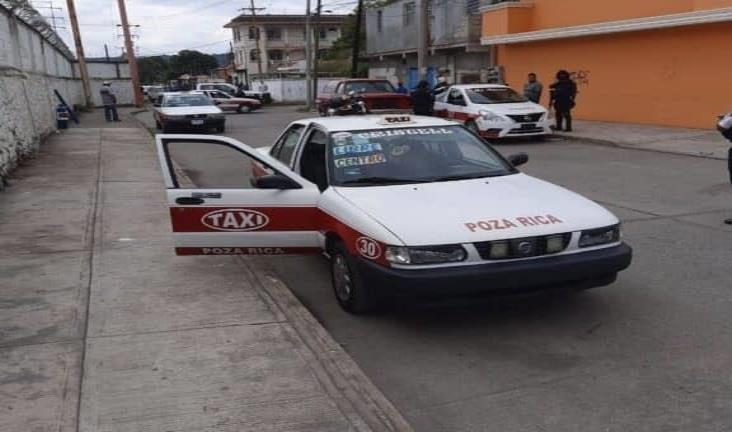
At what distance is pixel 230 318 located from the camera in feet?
15.2

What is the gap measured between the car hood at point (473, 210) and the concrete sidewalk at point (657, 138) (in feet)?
29.6

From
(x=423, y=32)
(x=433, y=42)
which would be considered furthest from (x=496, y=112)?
(x=433, y=42)

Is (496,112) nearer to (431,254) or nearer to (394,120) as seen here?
(394,120)

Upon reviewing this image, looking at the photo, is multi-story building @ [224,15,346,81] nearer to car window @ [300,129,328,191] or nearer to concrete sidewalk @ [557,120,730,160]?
concrete sidewalk @ [557,120,730,160]

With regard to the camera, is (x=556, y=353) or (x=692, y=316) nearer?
(x=556, y=353)

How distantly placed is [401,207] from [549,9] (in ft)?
66.0

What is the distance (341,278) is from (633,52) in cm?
1658

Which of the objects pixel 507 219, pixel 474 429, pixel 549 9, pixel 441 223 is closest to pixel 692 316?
pixel 507 219

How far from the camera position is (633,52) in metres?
18.6

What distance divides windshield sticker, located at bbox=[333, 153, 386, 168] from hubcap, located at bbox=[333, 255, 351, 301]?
814mm

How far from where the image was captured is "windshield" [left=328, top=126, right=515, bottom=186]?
521 centimetres

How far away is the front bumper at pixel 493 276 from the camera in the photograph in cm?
404

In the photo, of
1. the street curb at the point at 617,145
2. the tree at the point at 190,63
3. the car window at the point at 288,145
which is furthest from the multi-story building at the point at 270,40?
the car window at the point at 288,145

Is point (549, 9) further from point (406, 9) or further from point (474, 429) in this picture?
point (474, 429)
